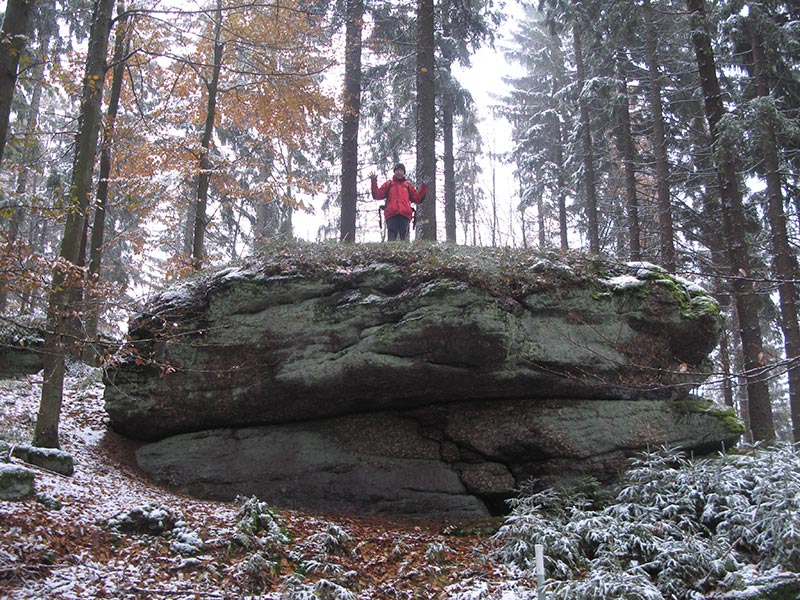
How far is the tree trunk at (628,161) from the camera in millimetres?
17234

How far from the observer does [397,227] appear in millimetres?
11992

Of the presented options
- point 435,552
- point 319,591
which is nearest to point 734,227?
point 435,552

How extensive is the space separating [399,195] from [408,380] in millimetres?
4819

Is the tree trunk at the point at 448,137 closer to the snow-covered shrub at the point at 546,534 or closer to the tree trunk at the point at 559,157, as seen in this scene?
the tree trunk at the point at 559,157

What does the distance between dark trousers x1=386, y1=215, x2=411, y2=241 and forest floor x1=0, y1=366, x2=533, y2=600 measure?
6.09 metres

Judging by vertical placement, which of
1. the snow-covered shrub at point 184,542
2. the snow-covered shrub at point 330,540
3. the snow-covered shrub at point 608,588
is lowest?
the snow-covered shrub at point 608,588

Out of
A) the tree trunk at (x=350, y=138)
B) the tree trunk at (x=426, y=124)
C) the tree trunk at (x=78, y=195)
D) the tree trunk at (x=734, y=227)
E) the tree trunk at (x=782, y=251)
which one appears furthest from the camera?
the tree trunk at (x=350, y=138)

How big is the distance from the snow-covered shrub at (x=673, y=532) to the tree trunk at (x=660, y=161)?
732 cm

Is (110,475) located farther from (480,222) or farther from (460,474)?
(480,222)

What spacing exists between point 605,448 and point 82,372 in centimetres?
1069

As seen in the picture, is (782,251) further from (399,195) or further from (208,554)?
(208,554)

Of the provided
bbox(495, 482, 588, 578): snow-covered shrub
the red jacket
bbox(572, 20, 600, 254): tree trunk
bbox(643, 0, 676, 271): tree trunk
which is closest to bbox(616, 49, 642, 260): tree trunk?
bbox(572, 20, 600, 254): tree trunk

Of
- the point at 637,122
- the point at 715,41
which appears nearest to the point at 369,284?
the point at 715,41

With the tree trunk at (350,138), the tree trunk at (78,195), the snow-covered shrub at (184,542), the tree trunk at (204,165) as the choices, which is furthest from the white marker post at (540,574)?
the tree trunk at (350,138)
